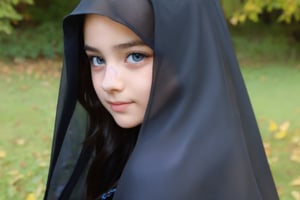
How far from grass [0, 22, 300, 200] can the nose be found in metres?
2.43

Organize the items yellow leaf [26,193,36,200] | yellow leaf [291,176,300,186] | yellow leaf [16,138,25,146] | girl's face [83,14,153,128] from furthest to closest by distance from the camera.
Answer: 1. yellow leaf [16,138,25,146]
2. yellow leaf [291,176,300,186]
3. yellow leaf [26,193,36,200]
4. girl's face [83,14,153,128]

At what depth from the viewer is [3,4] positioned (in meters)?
8.73

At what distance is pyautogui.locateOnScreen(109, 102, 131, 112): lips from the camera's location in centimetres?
159

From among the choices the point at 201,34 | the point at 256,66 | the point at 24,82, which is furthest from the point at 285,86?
the point at 201,34

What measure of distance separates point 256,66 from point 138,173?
8.56 metres

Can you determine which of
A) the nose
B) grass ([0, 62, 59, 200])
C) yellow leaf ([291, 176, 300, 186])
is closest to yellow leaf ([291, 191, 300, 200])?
yellow leaf ([291, 176, 300, 186])

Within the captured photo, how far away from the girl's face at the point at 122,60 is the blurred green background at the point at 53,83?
2.41 m

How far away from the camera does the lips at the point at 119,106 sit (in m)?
1.59

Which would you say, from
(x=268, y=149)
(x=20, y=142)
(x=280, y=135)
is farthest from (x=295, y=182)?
(x=20, y=142)

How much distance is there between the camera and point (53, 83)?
823 cm

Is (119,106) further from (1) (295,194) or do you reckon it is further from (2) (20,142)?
(2) (20,142)

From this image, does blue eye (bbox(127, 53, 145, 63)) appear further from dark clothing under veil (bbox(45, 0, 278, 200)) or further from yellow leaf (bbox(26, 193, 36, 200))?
yellow leaf (bbox(26, 193, 36, 200))

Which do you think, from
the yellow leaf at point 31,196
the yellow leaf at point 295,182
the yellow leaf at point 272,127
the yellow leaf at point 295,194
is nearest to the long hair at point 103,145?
the yellow leaf at point 31,196

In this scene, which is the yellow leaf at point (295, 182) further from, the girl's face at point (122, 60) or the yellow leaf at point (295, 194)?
the girl's face at point (122, 60)
